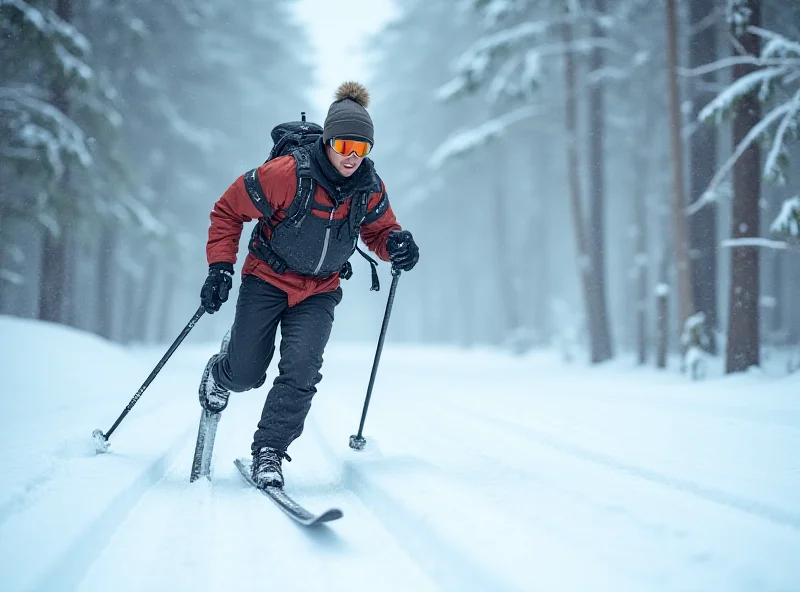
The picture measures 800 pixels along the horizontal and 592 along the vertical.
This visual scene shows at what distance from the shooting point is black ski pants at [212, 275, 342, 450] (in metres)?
3.40

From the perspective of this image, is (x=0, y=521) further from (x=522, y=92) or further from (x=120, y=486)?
(x=522, y=92)

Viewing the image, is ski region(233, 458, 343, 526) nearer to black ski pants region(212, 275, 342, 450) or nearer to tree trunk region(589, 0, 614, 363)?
black ski pants region(212, 275, 342, 450)

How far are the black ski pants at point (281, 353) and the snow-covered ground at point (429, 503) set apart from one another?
374mm

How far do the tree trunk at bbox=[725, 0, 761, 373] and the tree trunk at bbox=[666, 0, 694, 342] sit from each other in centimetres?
123

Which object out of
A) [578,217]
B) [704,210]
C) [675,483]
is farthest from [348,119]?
[578,217]

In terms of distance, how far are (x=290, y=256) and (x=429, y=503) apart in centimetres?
159

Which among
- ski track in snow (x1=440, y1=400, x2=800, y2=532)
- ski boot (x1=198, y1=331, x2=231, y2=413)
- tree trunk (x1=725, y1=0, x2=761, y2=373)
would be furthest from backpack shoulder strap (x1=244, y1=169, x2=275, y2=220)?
tree trunk (x1=725, y1=0, x2=761, y2=373)

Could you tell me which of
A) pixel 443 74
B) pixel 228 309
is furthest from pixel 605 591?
pixel 228 309

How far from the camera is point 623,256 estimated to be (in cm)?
2486

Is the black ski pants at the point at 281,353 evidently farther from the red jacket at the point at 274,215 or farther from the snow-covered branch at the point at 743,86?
the snow-covered branch at the point at 743,86

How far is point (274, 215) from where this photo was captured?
3.50 meters

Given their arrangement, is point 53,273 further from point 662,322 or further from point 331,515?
point 662,322

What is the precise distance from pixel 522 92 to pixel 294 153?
10.4 m

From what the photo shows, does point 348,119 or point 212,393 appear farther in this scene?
point 212,393
